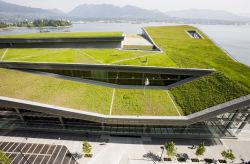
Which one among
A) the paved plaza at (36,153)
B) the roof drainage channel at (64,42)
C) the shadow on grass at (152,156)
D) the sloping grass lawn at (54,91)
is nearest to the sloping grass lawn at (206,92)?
the shadow on grass at (152,156)

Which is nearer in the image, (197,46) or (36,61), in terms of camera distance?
(36,61)

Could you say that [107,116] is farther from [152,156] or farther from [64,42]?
[64,42]

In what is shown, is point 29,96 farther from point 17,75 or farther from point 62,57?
point 62,57

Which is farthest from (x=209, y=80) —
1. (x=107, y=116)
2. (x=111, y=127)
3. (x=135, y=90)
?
(x=111, y=127)

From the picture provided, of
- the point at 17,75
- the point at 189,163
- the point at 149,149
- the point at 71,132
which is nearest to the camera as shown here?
the point at 189,163

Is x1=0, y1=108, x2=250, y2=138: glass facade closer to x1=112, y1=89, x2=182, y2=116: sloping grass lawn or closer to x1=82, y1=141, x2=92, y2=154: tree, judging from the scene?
x1=112, y1=89, x2=182, y2=116: sloping grass lawn

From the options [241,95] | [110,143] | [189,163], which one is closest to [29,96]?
[110,143]
